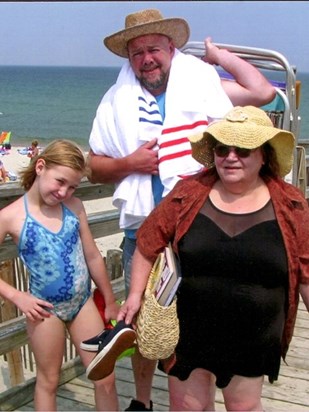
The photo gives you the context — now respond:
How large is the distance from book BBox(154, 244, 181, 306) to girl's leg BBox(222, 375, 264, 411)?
0.42 meters

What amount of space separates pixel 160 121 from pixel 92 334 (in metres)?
1.00

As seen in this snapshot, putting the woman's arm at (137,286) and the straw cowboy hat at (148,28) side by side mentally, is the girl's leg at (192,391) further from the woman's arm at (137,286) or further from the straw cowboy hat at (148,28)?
the straw cowboy hat at (148,28)

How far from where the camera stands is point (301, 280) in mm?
2387

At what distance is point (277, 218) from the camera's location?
2.33 metres

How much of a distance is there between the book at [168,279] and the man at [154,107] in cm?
43

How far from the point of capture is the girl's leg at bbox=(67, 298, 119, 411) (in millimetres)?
2775

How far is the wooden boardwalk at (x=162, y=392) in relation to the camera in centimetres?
353

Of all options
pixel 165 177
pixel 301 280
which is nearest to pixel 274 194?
pixel 301 280

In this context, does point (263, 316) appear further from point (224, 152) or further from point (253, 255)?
point (224, 152)

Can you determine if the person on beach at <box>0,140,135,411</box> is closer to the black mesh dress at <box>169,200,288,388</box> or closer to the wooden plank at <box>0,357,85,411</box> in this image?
the black mesh dress at <box>169,200,288,388</box>

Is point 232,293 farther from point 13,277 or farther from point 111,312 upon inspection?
point 13,277

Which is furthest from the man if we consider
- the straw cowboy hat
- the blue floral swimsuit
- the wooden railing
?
the wooden railing

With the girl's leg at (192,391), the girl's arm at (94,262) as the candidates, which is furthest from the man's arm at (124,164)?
the girl's leg at (192,391)

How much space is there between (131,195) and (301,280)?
2.90 ft
